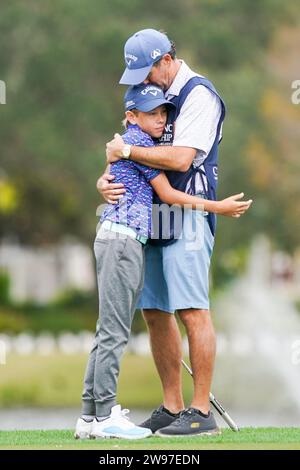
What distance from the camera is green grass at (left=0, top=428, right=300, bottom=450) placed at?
6.84 m

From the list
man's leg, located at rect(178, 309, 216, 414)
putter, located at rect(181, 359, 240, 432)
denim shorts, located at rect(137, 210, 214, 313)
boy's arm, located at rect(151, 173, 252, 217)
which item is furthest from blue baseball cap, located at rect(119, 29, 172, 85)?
putter, located at rect(181, 359, 240, 432)

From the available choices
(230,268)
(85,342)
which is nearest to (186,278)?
(85,342)

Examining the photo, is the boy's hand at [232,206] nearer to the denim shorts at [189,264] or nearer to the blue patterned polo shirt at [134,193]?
the denim shorts at [189,264]

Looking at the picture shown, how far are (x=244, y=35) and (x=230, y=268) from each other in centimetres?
702

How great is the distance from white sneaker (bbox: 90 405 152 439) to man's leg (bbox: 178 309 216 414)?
40 cm

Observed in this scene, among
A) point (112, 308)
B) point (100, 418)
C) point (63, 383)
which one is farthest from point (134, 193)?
point (63, 383)

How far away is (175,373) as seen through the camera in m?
7.75

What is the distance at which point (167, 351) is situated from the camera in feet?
25.3

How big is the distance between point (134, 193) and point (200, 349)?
899 millimetres

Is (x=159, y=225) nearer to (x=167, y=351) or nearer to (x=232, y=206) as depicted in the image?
(x=232, y=206)

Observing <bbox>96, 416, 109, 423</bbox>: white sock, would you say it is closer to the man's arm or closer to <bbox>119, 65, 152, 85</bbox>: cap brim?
the man's arm

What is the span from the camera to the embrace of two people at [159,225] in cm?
721

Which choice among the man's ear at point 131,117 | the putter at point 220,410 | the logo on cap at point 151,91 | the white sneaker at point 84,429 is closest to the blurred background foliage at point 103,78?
the putter at point 220,410
